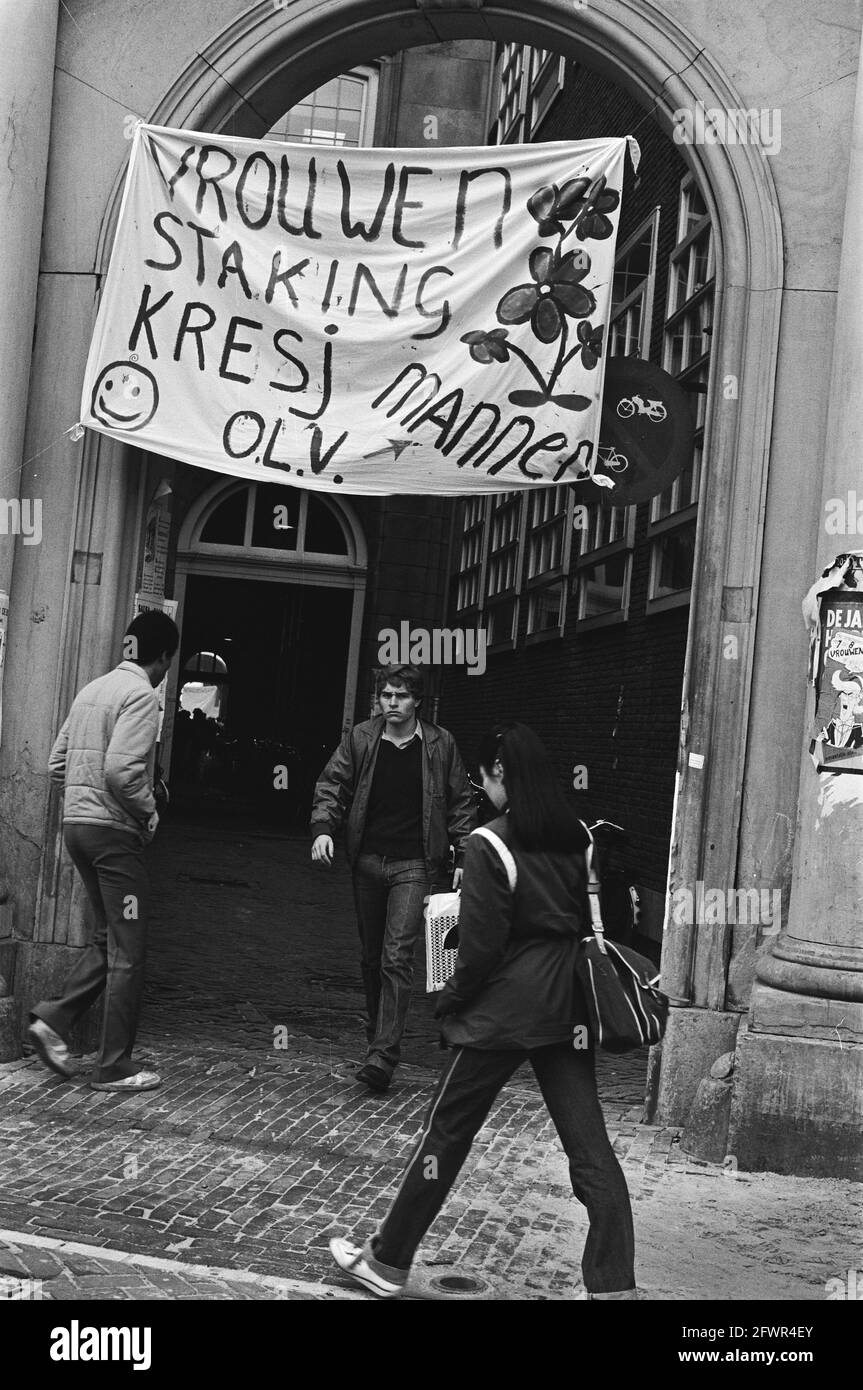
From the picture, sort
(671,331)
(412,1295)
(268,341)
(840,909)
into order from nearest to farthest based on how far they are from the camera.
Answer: (412,1295)
(840,909)
(268,341)
(671,331)

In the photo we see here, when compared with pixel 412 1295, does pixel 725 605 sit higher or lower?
higher

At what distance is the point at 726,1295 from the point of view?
15.7 ft

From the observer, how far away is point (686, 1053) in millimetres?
7062

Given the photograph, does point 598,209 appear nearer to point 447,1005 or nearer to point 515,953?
point 515,953

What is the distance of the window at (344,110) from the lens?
2161cm

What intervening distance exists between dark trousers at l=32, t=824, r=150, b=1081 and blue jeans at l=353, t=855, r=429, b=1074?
111 centimetres

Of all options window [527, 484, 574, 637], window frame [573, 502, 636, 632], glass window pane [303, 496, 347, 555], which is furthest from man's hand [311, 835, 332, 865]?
glass window pane [303, 496, 347, 555]

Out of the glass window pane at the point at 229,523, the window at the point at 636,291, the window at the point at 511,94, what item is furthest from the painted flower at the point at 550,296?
the glass window pane at the point at 229,523

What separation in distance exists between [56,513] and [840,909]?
4448 millimetres

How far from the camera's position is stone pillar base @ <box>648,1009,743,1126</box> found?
22.9 ft

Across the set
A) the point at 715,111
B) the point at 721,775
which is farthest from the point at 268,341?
the point at 721,775

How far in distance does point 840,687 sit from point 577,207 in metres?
2.88
